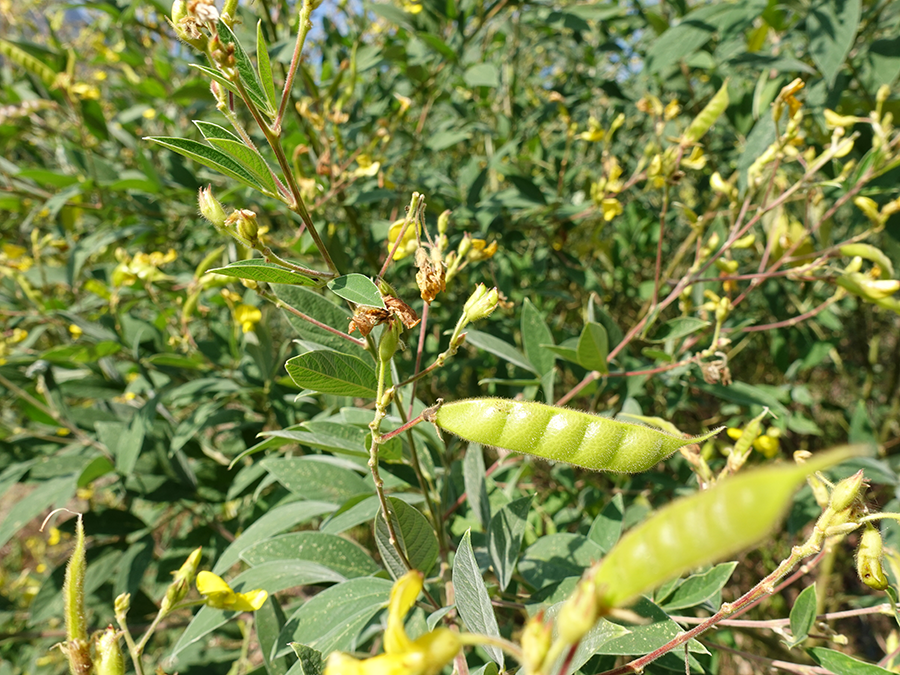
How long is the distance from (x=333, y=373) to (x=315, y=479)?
41 cm

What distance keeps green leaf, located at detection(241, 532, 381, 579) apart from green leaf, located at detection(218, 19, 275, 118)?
27.0 inches

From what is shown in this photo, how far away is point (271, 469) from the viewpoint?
107 centimetres

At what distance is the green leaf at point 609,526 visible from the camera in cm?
105

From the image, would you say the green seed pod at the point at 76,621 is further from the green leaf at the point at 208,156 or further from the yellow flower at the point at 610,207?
the yellow flower at the point at 610,207

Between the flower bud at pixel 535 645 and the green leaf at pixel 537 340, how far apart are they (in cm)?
90

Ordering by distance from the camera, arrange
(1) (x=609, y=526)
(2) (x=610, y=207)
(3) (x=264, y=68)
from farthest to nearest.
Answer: (2) (x=610, y=207) → (1) (x=609, y=526) → (3) (x=264, y=68)

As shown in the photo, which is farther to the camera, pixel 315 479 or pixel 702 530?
pixel 315 479

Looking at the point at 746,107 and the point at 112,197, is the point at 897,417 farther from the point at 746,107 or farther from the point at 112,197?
the point at 112,197

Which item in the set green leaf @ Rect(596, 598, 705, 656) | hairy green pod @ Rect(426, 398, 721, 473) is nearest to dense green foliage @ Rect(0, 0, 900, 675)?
green leaf @ Rect(596, 598, 705, 656)

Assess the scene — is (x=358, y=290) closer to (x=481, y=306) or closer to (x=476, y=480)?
(x=481, y=306)

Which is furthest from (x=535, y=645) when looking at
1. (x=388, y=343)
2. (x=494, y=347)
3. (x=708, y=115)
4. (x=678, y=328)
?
(x=708, y=115)

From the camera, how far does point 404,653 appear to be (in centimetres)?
39

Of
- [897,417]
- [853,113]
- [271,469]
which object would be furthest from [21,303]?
[897,417]

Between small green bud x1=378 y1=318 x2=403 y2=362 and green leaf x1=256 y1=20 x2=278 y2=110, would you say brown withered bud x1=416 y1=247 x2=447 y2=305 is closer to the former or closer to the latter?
small green bud x1=378 y1=318 x2=403 y2=362
